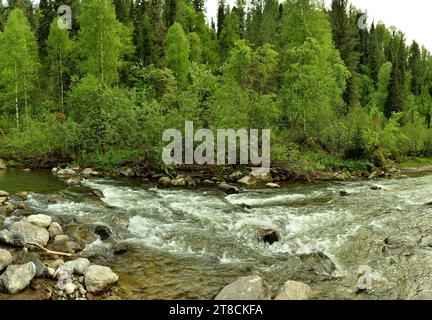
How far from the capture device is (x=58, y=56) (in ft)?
140

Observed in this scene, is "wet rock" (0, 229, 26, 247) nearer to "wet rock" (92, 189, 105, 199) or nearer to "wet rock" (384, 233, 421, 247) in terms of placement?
"wet rock" (92, 189, 105, 199)

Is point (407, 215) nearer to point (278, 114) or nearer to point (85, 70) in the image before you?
→ point (278, 114)

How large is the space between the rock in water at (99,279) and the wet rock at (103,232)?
3029 mm

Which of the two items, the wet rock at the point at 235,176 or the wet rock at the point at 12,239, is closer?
the wet rock at the point at 12,239

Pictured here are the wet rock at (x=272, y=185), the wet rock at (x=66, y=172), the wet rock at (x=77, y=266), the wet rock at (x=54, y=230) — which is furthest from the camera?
the wet rock at (x=66, y=172)

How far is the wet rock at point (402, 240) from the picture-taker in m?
11.7

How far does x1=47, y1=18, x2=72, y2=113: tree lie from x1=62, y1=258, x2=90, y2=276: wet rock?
114ft

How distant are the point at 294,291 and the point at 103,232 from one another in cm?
654

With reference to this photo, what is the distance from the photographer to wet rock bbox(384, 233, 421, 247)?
11.7 meters

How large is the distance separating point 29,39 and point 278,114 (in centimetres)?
3050

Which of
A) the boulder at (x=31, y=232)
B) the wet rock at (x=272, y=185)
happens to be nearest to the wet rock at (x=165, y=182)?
the wet rock at (x=272, y=185)

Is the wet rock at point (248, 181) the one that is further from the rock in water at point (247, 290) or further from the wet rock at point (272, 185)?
the rock in water at point (247, 290)

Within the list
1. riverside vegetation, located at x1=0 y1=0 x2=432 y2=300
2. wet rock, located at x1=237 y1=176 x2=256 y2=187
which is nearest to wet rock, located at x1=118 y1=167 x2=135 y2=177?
riverside vegetation, located at x1=0 y1=0 x2=432 y2=300

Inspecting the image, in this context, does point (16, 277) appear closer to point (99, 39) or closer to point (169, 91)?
point (169, 91)
